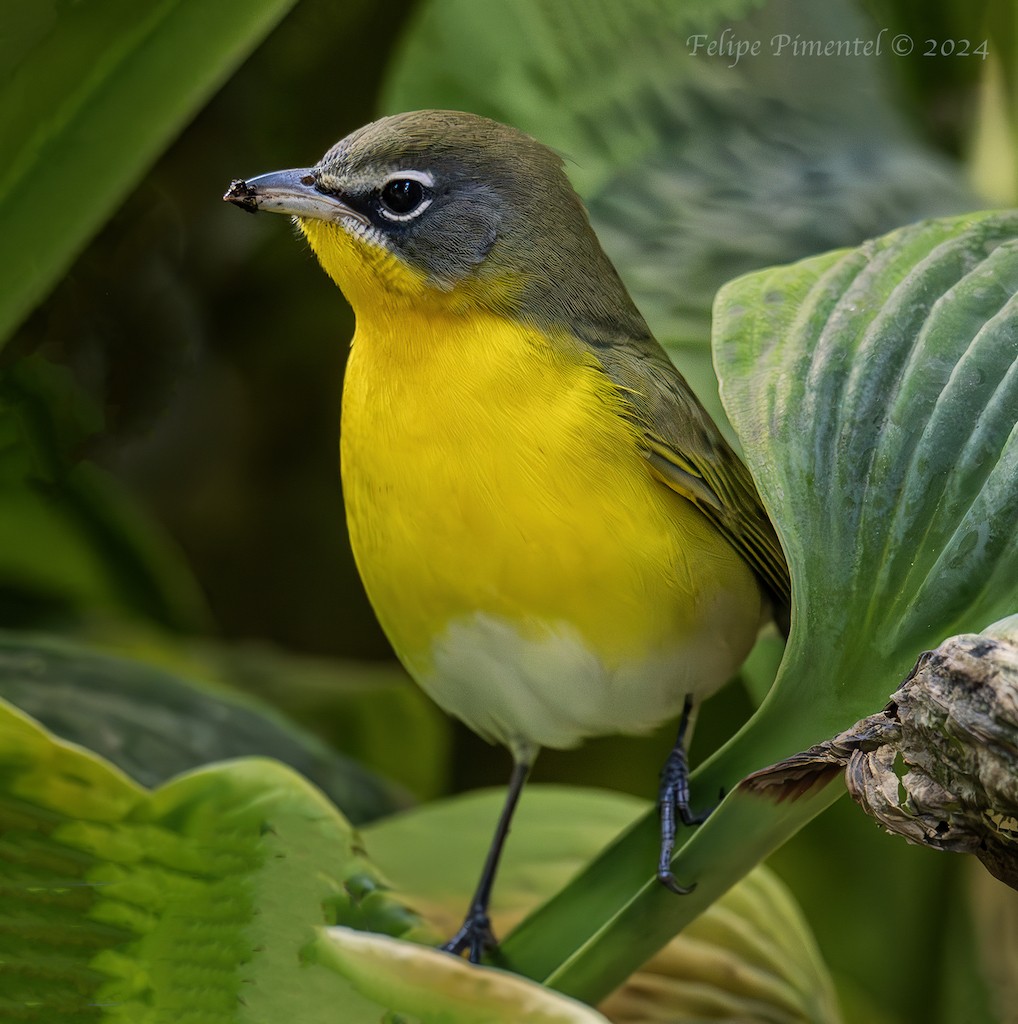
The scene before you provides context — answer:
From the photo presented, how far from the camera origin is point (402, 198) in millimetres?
877

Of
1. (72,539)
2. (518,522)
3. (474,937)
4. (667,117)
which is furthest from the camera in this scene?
(72,539)

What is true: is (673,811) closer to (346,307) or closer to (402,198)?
(402,198)

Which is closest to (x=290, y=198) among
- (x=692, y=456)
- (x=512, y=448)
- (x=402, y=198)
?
(x=402, y=198)

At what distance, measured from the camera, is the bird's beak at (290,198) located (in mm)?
853

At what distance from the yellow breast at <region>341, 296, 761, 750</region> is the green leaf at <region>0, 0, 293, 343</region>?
0.21 meters

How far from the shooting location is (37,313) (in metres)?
0.99

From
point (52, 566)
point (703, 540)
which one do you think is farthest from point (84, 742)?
point (703, 540)

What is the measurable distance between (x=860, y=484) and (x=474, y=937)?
550 mm

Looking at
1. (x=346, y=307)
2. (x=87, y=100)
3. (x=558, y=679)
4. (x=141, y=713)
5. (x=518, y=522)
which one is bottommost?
(x=141, y=713)

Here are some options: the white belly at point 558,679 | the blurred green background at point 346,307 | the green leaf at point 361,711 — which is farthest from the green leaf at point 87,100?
the green leaf at point 361,711

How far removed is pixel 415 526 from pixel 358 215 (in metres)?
0.23

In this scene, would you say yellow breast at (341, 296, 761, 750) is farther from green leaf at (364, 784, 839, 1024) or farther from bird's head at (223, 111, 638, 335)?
green leaf at (364, 784, 839, 1024)

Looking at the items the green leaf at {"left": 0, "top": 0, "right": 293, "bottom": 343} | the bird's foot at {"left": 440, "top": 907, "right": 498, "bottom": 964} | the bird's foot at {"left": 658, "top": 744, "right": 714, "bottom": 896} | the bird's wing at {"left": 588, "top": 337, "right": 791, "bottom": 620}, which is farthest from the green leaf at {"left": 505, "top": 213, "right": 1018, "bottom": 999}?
the green leaf at {"left": 0, "top": 0, "right": 293, "bottom": 343}

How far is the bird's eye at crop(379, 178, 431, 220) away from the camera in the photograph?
874mm
